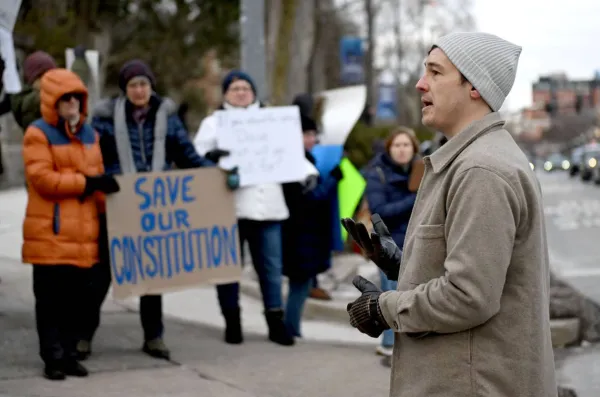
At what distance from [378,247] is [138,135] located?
12.7 ft

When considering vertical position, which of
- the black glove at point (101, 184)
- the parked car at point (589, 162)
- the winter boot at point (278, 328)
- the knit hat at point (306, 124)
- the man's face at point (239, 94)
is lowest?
the parked car at point (589, 162)

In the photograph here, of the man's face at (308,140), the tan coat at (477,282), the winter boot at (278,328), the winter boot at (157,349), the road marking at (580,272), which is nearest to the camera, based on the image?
Result: the tan coat at (477,282)

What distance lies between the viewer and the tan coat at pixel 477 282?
9.19 feet

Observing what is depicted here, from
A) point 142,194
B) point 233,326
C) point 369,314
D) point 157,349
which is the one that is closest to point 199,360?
point 157,349

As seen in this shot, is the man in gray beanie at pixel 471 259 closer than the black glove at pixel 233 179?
Yes

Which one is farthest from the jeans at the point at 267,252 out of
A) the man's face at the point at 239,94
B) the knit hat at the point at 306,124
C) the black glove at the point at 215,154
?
the knit hat at the point at 306,124

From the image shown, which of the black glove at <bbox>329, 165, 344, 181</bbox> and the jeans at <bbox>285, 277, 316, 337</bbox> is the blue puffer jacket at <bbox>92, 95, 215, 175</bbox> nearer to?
the black glove at <bbox>329, 165, 344, 181</bbox>

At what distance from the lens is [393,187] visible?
7566 millimetres

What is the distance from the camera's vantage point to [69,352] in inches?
249

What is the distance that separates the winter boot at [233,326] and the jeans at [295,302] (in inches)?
21.8

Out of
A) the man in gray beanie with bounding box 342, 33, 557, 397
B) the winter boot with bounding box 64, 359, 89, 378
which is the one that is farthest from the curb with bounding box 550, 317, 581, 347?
the man in gray beanie with bounding box 342, 33, 557, 397

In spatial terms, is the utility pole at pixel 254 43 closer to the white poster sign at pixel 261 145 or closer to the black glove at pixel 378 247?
the white poster sign at pixel 261 145

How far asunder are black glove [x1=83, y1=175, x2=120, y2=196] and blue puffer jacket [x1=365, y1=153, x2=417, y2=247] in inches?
71.0

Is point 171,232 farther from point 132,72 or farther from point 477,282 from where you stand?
point 477,282
